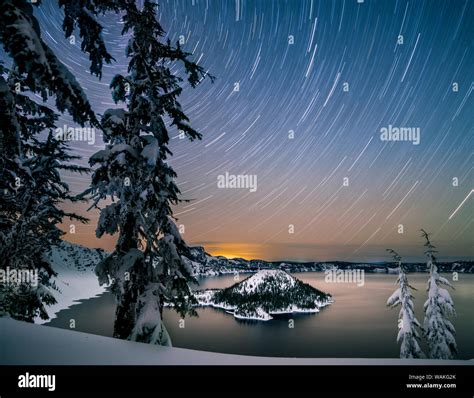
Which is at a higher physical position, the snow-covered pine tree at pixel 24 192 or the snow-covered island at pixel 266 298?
the snow-covered pine tree at pixel 24 192

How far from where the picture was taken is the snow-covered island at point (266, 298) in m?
157

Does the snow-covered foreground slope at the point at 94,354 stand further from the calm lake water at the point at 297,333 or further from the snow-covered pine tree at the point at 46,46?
the calm lake water at the point at 297,333

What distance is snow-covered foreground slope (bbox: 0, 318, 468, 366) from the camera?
11.3ft

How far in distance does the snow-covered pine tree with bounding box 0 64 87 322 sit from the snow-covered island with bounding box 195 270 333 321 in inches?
5586

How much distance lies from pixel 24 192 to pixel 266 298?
168187 mm

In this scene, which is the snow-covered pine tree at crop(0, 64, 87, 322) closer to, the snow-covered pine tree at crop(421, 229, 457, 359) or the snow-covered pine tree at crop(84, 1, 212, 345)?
the snow-covered pine tree at crop(84, 1, 212, 345)

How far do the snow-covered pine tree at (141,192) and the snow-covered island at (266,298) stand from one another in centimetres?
14613

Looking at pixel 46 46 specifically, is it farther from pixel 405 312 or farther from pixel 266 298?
pixel 266 298

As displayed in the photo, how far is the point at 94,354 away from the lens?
4051 mm

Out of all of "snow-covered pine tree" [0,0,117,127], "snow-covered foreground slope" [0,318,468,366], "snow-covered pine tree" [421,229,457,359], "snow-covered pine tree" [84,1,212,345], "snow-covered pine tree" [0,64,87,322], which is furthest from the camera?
"snow-covered pine tree" [421,229,457,359]

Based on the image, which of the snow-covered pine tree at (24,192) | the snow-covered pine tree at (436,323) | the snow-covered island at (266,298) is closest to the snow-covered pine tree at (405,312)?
the snow-covered pine tree at (436,323)

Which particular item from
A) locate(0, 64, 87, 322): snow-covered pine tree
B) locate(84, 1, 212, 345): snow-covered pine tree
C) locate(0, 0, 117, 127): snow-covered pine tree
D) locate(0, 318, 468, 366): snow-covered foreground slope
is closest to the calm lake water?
locate(0, 64, 87, 322): snow-covered pine tree
